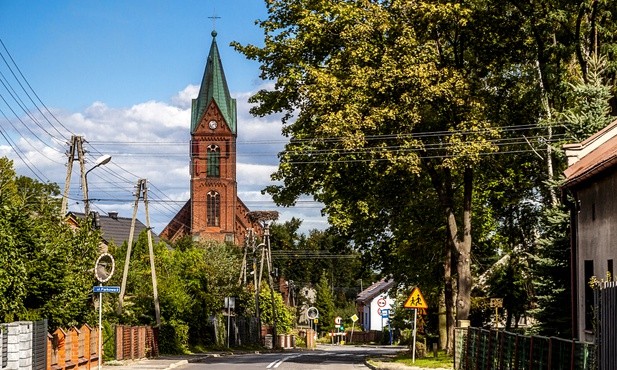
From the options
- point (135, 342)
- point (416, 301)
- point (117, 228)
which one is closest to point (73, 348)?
point (135, 342)

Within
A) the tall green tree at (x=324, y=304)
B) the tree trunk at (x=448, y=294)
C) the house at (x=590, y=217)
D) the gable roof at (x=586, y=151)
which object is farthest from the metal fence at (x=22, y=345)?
the tall green tree at (x=324, y=304)

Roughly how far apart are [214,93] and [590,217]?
122m

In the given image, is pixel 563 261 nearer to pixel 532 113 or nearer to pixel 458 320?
pixel 458 320

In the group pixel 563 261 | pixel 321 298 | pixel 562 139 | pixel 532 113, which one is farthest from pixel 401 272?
pixel 321 298

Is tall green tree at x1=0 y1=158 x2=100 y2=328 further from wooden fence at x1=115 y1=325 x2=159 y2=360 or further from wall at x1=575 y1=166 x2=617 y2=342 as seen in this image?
wall at x1=575 y1=166 x2=617 y2=342

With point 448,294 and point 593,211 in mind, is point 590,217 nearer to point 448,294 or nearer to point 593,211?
point 593,211

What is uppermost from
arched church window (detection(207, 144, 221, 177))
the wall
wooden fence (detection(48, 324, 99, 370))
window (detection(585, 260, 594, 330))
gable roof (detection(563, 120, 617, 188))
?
arched church window (detection(207, 144, 221, 177))

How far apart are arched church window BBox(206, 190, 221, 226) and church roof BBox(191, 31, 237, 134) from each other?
9300 mm

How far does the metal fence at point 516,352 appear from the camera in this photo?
17.5 metres

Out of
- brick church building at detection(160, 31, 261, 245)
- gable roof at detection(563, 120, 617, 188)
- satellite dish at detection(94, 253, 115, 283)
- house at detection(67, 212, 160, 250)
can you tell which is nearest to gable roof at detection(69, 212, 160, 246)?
house at detection(67, 212, 160, 250)

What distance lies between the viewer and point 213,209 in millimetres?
146000

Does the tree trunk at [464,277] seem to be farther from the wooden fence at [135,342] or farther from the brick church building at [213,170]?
the brick church building at [213,170]

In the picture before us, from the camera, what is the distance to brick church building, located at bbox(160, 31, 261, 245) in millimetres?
143500

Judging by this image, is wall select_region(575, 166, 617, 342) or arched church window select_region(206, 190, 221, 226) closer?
wall select_region(575, 166, 617, 342)
